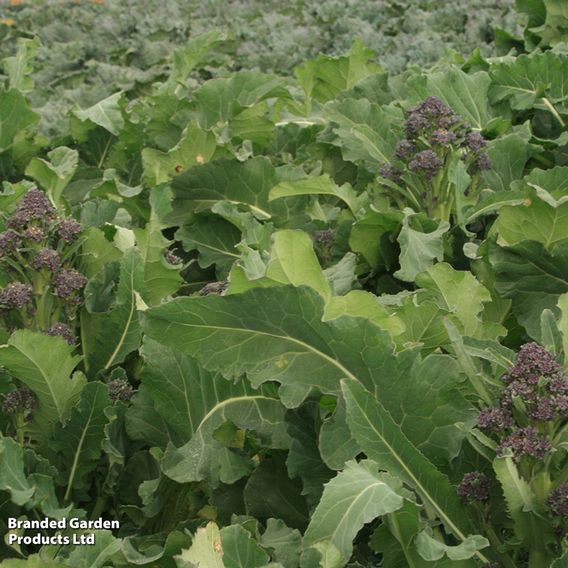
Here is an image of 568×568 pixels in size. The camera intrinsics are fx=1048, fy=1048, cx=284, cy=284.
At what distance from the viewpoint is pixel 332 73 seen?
153 inches

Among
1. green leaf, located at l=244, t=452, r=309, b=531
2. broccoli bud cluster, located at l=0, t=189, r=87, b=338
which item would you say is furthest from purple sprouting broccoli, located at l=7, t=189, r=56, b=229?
green leaf, located at l=244, t=452, r=309, b=531

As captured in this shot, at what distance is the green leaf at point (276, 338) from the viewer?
1.94 m

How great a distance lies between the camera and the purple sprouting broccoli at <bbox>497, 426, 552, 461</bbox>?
1.81 meters

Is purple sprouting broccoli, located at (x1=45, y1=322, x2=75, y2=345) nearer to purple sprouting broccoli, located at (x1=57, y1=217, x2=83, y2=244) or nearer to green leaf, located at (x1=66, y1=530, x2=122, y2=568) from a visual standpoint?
purple sprouting broccoli, located at (x1=57, y1=217, x2=83, y2=244)

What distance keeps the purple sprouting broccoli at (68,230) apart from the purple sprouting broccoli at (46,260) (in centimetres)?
6

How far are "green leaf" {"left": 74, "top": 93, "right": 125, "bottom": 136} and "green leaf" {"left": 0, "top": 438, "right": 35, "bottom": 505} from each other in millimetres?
1696

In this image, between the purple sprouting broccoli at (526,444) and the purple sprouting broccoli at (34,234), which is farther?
the purple sprouting broccoli at (34,234)

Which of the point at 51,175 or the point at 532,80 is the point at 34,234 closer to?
the point at 51,175

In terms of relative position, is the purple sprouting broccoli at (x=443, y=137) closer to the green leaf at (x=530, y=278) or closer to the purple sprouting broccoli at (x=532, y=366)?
the green leaf at (x=530, y=278)

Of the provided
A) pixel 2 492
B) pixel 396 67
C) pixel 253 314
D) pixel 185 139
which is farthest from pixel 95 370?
pixel 396 67

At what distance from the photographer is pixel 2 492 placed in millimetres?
2217

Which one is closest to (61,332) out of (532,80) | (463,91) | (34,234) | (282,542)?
(34,234)

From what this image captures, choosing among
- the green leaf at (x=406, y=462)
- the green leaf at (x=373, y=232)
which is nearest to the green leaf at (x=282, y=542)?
the green leaf at (x=406, y=462)

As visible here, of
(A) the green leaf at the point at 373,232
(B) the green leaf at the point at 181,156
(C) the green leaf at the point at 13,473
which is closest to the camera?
(C) the green leaf at the point at 13,473
